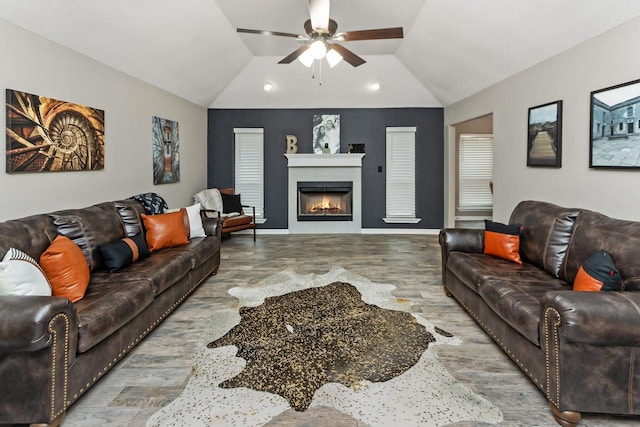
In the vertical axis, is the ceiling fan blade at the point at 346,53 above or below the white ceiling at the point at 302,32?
below

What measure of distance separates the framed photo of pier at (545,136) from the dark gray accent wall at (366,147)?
3.57 meters

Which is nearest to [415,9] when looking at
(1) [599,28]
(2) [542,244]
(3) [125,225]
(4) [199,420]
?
(1) [599,28]

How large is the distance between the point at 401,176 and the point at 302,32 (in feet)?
12.3

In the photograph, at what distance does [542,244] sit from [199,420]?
3.08 meters

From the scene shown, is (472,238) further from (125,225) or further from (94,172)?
(94,172)

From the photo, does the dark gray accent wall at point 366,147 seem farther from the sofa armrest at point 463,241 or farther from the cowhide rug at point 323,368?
the cowhide rug at point 323,368

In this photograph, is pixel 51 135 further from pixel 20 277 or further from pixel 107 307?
pixel 107 307

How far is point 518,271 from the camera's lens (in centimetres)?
333

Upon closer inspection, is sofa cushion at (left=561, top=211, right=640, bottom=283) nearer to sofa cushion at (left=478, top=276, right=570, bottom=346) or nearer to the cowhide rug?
sofa cushion at (left=478, top=276, right=570, bottom=346)

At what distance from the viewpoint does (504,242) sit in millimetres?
3738

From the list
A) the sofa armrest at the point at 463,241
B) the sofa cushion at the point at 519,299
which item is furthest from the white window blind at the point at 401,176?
the sofa cushion at the point at 519,299

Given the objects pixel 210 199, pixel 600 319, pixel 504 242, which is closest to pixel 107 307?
pixel 600 319

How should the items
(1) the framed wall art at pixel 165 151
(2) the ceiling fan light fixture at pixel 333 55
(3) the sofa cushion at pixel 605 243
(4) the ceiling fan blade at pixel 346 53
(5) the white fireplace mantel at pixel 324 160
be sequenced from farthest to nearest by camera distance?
1. (5) the white fireplace mantel at pixel 324 160
2. (1) the framed wall art at pixel 165 151
3. (2) the ceiling fan light fixture at pixel 333 55
4. (4) the ceiling fan blade at pixel 346 53
5. (3) the sofa cushion at pixel 605 243

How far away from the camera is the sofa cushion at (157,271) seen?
10.3ft
